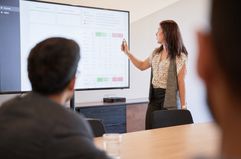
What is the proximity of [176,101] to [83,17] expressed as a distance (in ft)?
4.43

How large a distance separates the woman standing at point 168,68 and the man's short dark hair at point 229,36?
2.80 m

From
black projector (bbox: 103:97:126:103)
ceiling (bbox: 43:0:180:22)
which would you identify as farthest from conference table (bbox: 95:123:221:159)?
ceiling (bbox: 43:0:180:22)

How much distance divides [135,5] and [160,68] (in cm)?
158

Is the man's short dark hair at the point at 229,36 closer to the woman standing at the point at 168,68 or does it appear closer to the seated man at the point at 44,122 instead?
the seated man at the point at 44,122

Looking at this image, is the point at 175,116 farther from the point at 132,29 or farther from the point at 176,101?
the point at 132,29

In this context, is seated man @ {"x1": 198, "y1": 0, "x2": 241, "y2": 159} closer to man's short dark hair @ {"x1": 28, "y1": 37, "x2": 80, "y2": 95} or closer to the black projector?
man's short dark hair @ {"x1": 28, "y1": 37, "x2": 80, "y2": 95}

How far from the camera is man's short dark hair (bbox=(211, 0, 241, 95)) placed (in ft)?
1.37

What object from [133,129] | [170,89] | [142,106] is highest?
[170,89]

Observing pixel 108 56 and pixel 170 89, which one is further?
pixel 108 56

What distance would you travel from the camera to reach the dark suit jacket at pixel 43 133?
1.07 m

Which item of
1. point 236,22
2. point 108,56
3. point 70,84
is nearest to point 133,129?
point 108,56

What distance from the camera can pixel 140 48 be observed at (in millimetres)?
4691

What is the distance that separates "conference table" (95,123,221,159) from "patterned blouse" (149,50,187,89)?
81 centimetres

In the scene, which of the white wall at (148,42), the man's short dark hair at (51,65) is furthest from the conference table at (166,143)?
the white wall at (148,42)
